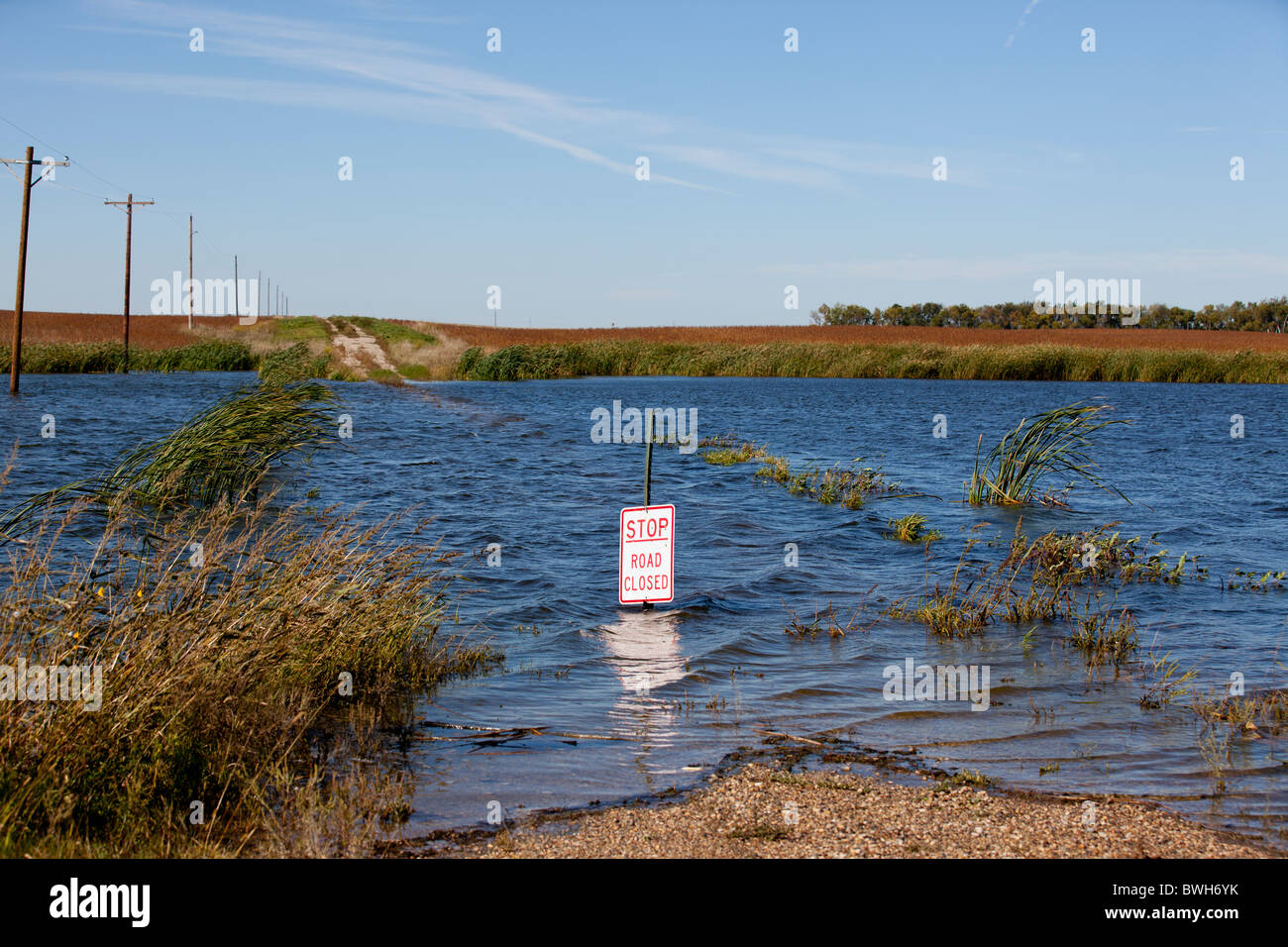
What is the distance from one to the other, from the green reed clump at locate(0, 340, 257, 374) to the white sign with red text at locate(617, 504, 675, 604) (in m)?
47.6

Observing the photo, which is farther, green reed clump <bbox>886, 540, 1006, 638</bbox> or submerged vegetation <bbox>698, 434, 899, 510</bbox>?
submerged vegetation <bbox>698, 434, 899, 510</bbox>

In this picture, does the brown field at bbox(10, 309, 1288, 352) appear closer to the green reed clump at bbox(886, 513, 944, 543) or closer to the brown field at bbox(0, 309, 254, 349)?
the brown field at bbox(0, 309, 254, 349)

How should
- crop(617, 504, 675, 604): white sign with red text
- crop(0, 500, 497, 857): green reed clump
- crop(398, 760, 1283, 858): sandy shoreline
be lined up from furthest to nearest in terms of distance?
1. crop(617, 504, 675, 604): white sign with red text
2. crop(398, 760, 1283, 858): sandy shoreline
3. crop(0, 500, 497, 857): green reed clump

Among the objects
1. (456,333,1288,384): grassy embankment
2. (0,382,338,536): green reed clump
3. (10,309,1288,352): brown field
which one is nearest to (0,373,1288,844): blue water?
(0,382,338,536): green reed clump

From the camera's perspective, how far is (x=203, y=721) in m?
5.36

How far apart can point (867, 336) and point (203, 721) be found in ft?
290

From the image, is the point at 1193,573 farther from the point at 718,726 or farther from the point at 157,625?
the point at 157,625

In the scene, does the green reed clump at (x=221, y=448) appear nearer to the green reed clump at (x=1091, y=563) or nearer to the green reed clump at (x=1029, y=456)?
the green reed clump at (x=1091, y=563)

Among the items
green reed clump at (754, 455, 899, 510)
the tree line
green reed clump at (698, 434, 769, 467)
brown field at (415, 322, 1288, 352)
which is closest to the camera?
green reed clump at (754, 455, 899, 510)

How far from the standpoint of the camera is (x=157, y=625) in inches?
215

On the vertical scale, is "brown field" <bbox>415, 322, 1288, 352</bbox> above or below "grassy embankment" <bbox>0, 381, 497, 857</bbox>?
above

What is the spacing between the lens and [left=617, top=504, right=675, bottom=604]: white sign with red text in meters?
9.34

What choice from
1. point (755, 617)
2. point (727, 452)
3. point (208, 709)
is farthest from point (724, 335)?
point (208, 709)

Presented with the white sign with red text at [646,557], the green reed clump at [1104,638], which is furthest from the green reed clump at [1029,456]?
the white sign with red text at [646,557]
